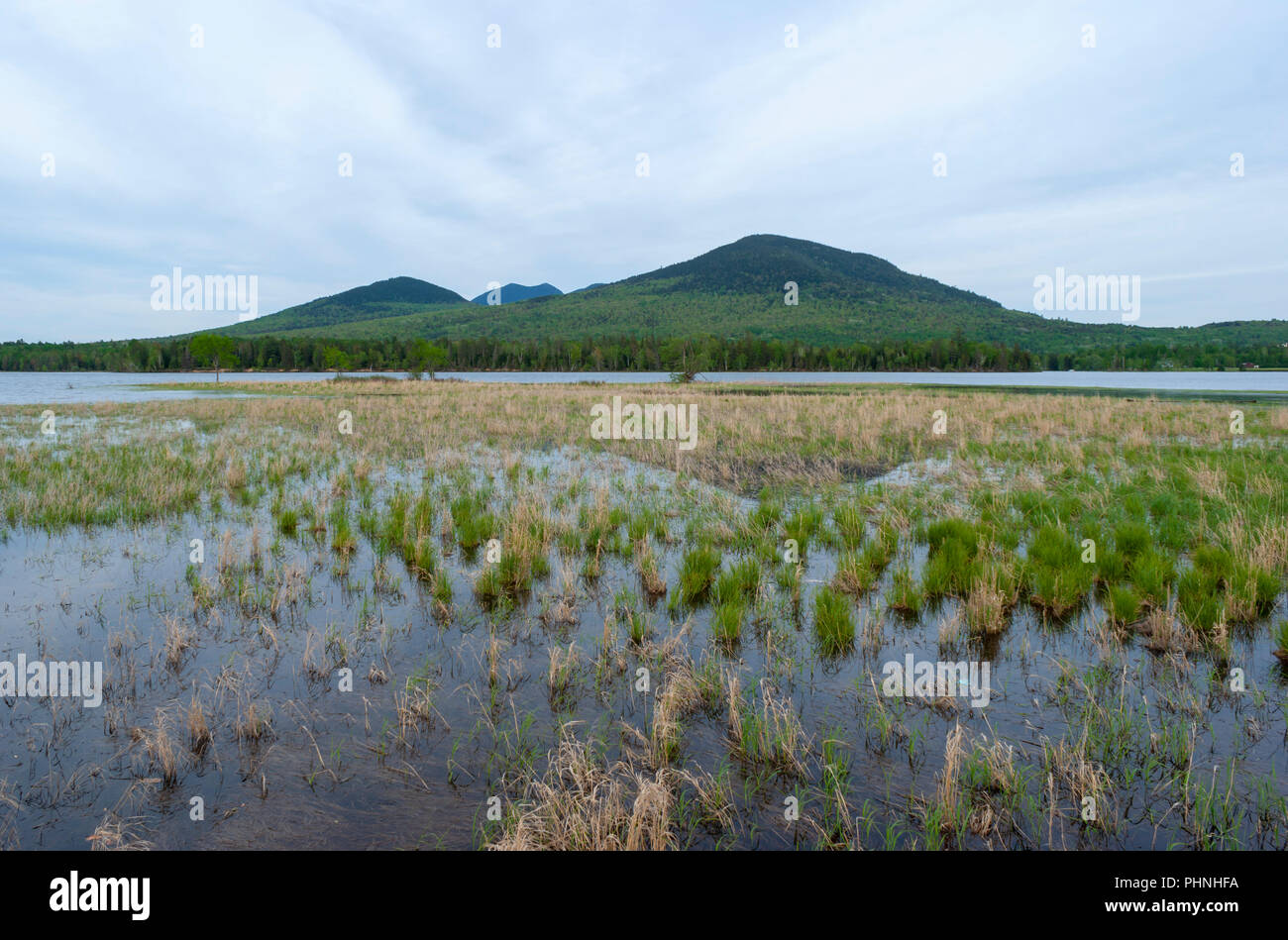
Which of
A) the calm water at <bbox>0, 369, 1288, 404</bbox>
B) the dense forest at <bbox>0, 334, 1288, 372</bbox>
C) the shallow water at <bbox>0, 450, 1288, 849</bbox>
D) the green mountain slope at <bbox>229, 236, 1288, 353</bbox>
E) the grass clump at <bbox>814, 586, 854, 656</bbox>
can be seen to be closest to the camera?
the shallow water at <bbox>0, 450, 1288, 849</bbox>

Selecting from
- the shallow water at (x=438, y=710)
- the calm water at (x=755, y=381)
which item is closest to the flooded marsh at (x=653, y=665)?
the shallow water at (x=438, y=710)

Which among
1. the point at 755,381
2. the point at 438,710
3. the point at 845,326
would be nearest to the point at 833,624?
the point at 438,710

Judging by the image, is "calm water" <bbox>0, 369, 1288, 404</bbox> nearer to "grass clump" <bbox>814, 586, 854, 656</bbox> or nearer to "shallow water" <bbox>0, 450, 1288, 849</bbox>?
"shallow water" <bbox>0, 450, 1288, 849</bbox>

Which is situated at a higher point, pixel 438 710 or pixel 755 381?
pixel 755 381

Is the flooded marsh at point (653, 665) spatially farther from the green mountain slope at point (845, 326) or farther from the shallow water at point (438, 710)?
the green mountain slope at point (845, 326)

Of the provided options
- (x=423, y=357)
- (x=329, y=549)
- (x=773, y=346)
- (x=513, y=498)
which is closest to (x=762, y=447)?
(x=513, y=498)

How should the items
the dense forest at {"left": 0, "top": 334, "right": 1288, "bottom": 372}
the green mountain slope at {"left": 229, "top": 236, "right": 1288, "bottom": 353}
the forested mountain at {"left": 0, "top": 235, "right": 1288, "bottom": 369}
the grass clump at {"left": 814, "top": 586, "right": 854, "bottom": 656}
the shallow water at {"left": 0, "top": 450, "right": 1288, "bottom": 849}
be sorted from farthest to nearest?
the green mountain slope at {"left": 229, "top": 236, "right": 1288, "bottom": 353} < the forested mountain at {"left": 0, "top": 235, "right": 1288, "bottom": 369} < the dense forest at {"left": 0, "top": 334, "right": 1288, "bottom": 372} < the grass clump at {"left": 814, "top": 586, "right": 854, "bottom": 656} < the shallow water at {"left": 0, "top": 450, "right": 1288, "bottom": 849}

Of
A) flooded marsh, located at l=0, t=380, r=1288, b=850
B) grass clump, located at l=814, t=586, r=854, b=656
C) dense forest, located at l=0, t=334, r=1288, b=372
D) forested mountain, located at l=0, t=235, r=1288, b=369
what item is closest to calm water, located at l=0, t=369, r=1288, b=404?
dense forest, located at l=0, t=334, r=1288, b=372

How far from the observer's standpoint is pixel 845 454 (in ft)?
63.9

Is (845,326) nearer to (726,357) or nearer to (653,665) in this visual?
(726,357)

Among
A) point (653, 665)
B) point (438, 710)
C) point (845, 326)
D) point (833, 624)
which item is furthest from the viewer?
point (845, 326)

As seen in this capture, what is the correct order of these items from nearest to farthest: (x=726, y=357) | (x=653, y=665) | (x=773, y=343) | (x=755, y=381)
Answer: (x=653, y=665), (x=755, y=381), (x=726, y=357), (x=773, y=343)

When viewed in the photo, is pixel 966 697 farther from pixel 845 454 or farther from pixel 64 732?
pixel 845 454
